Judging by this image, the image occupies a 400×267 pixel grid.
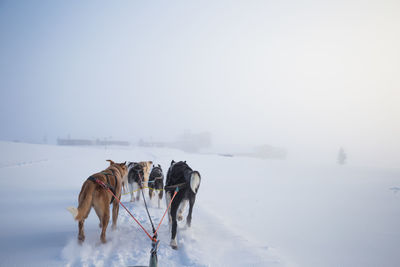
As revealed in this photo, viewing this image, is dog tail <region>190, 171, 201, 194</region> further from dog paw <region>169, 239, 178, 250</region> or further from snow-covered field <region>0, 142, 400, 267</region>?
snow-covered field <region>0, 142, 400, 267</region>

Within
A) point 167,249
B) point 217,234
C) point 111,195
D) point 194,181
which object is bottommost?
point 217,234

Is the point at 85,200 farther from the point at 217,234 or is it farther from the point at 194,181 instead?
the point at 217,234

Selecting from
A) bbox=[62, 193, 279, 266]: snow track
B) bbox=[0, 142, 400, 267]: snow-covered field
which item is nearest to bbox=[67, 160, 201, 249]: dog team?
bbox=[62, 193, 279, 266]: snow track

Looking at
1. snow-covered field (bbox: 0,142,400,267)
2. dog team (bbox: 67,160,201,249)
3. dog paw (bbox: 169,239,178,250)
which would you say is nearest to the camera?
dog team (bbox: 67,160,201,249)

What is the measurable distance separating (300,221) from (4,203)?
957 centimetres

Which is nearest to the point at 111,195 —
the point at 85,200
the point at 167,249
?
the point at 85,200

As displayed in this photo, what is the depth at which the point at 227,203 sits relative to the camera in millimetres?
7926

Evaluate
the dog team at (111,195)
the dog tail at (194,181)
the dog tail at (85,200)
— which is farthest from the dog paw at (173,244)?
the dog tail at (85,200)

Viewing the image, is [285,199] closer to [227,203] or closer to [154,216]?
[227,203]

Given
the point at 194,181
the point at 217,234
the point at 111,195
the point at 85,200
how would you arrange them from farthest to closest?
the point at 217,234, the point at 194,181, the point at 111,195, the point at 85,200

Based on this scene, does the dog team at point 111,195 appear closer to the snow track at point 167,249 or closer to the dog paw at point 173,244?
the dog paw at point 173,244

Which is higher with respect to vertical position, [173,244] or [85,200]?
[85,200]

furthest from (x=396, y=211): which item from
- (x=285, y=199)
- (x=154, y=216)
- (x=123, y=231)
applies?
(x=123, y=231)

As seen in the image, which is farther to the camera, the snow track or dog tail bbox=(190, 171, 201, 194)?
dog tail bbox=(190, 171, 201, 194)
